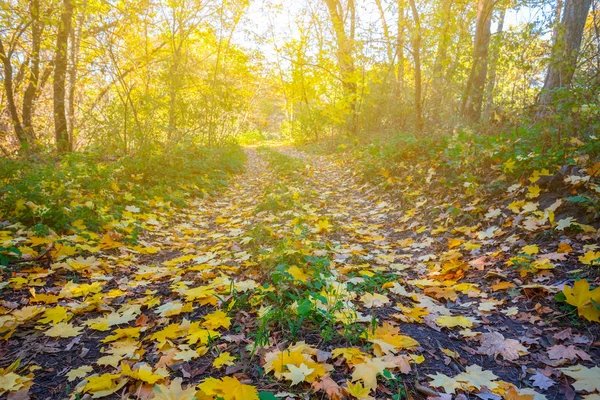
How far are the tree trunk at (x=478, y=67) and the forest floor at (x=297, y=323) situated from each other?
4.32 meters

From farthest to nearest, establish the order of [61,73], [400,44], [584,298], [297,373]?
[400,44], [61,73], [584,298], [297,373]

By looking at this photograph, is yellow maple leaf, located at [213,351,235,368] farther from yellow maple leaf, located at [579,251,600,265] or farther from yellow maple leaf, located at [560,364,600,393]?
yellow maple leaf, located at [579,251,600,265]

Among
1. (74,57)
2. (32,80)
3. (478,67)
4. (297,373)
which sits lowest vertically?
(297,373)

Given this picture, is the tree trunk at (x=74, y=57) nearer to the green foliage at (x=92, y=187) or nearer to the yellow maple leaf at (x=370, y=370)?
the green foliage at (x=92, y=187)

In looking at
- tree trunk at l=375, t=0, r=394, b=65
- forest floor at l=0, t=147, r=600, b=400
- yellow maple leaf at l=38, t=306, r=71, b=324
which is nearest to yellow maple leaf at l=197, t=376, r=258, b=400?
forest floor at l=0, t=147, r=600, b=400

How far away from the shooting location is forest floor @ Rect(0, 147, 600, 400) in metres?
1.65

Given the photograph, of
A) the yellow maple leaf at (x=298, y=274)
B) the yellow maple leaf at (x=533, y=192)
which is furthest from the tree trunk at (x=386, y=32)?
the yellow maple leaf at (x=298, y=274)

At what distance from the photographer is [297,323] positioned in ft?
6.87

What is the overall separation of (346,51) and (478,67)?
17.5 ft

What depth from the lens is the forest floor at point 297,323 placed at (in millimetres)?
1650

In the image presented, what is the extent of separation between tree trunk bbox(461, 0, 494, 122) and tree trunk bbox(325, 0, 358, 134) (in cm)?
367

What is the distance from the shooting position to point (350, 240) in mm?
3969

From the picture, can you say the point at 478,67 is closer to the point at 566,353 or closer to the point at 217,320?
the point at 566,353

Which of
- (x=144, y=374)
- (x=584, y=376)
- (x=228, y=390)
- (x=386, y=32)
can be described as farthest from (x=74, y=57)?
(x=584, y=376)
